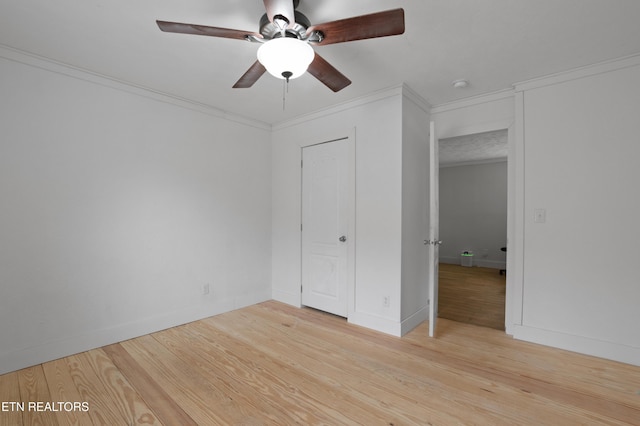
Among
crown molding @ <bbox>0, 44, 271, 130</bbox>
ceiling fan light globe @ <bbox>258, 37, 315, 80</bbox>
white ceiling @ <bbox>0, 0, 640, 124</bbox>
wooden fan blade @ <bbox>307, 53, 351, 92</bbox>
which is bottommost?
ceiling fan light globe @ <bbox>258, 37, 315, 80</bbox>

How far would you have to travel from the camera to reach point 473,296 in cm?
449

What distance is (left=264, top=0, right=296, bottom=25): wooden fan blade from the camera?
149cm

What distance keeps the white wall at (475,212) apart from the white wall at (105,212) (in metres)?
5.73

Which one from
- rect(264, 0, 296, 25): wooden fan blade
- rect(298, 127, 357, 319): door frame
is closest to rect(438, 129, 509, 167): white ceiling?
rect(298, 127, 357, 319): door frame

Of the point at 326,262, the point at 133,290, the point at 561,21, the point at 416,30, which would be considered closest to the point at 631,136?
the point at 561,21

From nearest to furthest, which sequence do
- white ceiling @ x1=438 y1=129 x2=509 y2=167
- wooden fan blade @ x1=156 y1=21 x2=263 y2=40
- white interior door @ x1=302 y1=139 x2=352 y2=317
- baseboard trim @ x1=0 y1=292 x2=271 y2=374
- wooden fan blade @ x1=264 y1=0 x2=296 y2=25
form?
wooden fan blade @ x1=264 y1=0 x2=296 y2=25 → wooden fan blade @ x1=156 y1=21 x2=263 y2=40 → baseboard trim @ x1=0 y1=292 x2=271 y2=374 → white interior door @ x1=302 y1=139 x2=352 y2=317 → white ceiling @ x1=438 y1=129 x2=509 y2=167

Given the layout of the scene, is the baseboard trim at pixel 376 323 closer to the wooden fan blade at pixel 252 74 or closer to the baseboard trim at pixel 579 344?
the baseboard trim at pixel 579 344

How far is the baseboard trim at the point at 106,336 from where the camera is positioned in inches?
92.4

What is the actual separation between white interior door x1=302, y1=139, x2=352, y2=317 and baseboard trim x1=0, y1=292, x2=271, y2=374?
106 centimetres

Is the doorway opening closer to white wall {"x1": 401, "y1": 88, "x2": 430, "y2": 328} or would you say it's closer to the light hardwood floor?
white wall {"x1": 401, "y1": 88, "x2": 430, "y2": 328}

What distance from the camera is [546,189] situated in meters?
2.83

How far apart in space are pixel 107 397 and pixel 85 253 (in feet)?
4.30

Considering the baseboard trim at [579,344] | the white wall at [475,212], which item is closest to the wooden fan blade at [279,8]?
the baseboard trim at [579,344]

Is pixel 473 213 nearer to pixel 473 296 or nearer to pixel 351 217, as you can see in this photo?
pixel 473 296
